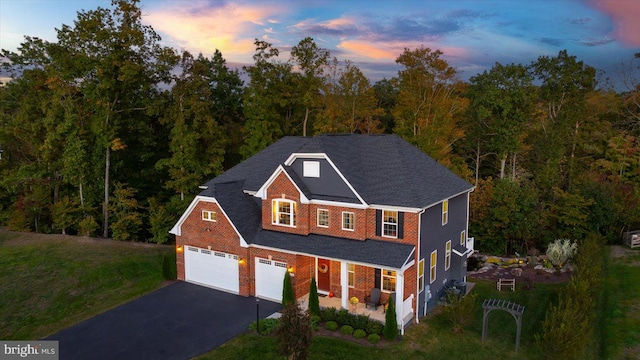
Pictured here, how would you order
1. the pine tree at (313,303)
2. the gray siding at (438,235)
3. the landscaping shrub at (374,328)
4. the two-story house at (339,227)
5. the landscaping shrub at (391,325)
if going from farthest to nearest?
1. the gray siding at (438,235)
2. the two-story house at (339,227)
3. the pine tree at (313,303)
4. the landscaping shrub at (374,328)
5. the landscaping shrub at (391,325)

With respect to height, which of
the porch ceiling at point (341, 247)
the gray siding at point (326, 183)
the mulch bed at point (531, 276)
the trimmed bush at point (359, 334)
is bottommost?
Result: the mulch bed at point (531, 276)

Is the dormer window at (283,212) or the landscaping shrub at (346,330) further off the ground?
A: the dormer window at (283,212)

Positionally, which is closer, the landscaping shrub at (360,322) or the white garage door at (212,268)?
the landscaping shrub at (360,322)

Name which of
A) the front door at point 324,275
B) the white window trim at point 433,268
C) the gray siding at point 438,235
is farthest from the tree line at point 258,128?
the front door at point 324,275

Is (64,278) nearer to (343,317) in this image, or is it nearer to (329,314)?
(329,314)

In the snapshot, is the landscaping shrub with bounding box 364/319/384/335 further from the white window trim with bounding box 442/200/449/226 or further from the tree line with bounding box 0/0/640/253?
the tree line with bounding box 0/0/640/253

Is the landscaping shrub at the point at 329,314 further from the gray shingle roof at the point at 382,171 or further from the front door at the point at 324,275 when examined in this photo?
the gray shingle roof at the point at 382,171

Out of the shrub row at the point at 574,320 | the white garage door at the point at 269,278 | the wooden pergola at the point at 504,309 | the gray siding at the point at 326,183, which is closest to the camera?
the shrub row at the point at 574,320
